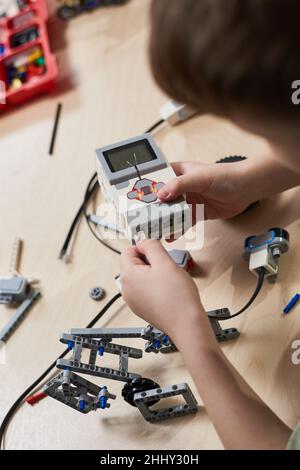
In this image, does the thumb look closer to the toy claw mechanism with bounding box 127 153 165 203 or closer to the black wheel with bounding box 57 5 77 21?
the toy claw mechanism with bounding box 127 153 165 203

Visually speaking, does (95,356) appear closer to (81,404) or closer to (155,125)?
(81,404)

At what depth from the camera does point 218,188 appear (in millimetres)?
775

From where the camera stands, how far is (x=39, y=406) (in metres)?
0.70

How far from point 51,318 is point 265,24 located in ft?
1.72

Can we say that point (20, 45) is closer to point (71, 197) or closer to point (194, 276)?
point (71, 197)

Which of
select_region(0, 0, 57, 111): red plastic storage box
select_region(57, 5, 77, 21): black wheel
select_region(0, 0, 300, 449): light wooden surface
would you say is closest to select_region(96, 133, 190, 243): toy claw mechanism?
select_region(0, 0, 300, 449): light wooden surface

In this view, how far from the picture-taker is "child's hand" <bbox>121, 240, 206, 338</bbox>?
0.62 m

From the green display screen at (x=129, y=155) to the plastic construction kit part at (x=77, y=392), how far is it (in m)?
0.28

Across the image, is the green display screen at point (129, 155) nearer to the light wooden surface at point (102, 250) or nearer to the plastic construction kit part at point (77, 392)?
the light wooden surface at point (102, 250)

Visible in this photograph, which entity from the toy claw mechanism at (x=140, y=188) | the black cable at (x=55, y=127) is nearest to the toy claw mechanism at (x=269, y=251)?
the toy claw mechanism at (x=140, y=188)

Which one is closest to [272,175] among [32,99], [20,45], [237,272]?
[237,272]

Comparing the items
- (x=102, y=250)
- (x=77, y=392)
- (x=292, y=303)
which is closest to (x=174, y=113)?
(x=102, y=250)

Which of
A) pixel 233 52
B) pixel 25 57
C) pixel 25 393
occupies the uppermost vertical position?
pixel 233 52

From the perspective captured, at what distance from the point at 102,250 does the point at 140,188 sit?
0.56ft
